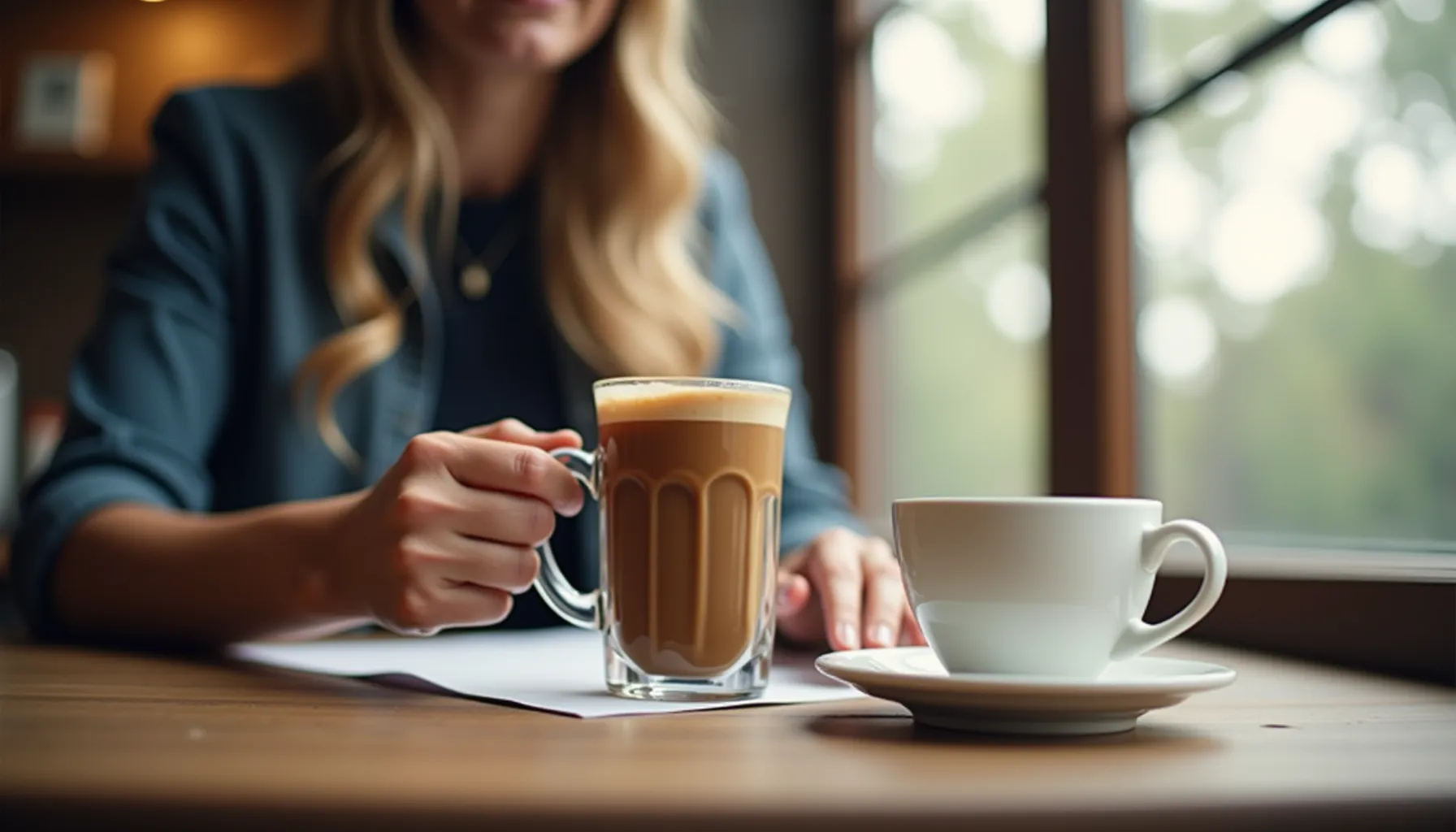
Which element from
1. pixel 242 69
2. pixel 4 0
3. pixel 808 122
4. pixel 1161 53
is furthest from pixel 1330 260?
pixel 4 0

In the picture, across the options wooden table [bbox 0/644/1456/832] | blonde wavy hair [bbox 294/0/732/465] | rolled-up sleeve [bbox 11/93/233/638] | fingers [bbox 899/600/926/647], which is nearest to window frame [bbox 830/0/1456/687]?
wooden table [bbox 0/644/1456/832]

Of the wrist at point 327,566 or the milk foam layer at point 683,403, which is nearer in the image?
the milk foam layer at point 683,403

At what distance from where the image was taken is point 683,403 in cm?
71

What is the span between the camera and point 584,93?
162 cm

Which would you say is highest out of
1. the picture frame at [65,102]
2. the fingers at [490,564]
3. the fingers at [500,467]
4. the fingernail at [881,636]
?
the picture frame at [65,102]

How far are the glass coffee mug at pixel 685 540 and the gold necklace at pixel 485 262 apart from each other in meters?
0.85

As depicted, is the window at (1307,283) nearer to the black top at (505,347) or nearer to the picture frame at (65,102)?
the black top at (505,347)

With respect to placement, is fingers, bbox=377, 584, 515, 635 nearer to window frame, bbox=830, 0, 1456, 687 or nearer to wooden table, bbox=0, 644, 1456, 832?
wooden table, bbox=0, 644, 1456, 832

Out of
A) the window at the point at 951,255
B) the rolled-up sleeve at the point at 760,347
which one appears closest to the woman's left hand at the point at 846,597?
the rolled-up sleeve at the point at 760,347

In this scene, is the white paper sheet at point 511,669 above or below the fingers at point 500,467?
below

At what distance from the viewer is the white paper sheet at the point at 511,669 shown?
0.70 metres

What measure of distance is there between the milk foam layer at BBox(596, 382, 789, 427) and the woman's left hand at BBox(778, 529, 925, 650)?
206 mm

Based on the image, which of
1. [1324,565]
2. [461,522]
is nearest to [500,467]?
[461,522]

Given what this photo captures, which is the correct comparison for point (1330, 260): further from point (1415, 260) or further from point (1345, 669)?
point (1345, 669)
